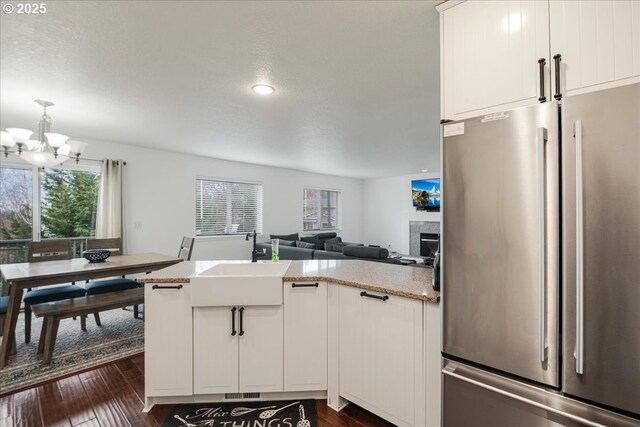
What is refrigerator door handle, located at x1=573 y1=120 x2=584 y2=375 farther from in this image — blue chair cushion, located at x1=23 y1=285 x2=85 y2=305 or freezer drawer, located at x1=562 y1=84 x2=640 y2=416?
blue chair cushion, located at x1=23 y1=285 x2=85 y2=305

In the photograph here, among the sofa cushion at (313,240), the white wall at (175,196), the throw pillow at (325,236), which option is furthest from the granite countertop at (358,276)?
the throw pillow at (325,236)

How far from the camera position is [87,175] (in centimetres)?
436

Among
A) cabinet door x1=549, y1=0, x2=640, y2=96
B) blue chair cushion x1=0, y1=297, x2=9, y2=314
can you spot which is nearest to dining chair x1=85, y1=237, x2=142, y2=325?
blue chair cushion x1=0, y1=297, x2=9, y2=314

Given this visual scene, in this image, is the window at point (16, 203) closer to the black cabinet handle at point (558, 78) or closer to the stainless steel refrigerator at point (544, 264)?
the stainless steel refrigerator at point (544, 264)

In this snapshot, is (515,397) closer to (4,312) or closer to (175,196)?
(4,312)

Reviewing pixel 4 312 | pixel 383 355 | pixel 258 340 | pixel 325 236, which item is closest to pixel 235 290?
pixel 258 340

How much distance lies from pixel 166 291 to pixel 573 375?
206 cm

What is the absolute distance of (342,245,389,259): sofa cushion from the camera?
3895mm

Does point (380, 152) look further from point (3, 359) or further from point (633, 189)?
point (3, 359)

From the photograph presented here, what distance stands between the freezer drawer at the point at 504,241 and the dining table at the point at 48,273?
310 cm

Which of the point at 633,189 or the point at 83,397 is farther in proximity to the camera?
the point at 83,397

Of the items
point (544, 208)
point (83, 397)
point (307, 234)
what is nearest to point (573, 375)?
point (544, 208)

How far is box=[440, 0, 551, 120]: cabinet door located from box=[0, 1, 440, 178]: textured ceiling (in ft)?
0.82

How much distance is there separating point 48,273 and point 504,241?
341cm
